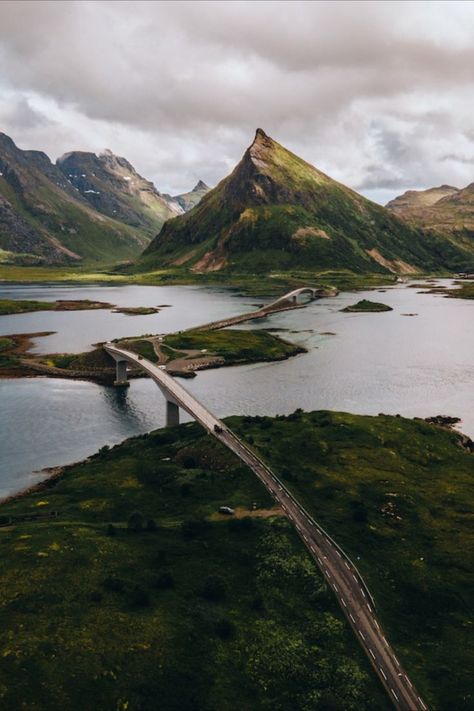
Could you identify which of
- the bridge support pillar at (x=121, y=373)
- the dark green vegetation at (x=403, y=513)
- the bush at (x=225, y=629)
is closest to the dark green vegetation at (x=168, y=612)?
the bush at (x=225, y=629)

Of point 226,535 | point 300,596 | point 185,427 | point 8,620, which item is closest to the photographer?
point 8,620

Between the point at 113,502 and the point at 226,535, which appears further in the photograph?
the point at 113,502

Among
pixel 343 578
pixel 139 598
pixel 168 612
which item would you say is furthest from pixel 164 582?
pixel 343 578

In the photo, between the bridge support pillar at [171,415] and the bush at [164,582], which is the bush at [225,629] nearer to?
the bush at [164,582]

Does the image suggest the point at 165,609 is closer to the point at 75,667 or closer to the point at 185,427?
the point at 75,667

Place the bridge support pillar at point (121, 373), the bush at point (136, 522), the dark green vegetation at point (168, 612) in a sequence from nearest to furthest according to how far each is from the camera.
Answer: the dark green vegetation at point (168, 612), the bush at point (136, 522), the bridge support pillar at point (121, 373)

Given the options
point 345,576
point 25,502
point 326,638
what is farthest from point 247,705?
point 25,502

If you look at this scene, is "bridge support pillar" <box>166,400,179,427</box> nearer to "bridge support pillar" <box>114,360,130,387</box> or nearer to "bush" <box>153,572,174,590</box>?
"bridge support pillar" <box>114,360,130,387</box>
